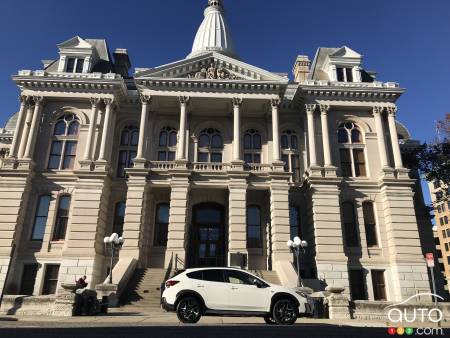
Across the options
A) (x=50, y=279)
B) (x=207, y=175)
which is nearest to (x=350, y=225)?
(x=207, y=175)

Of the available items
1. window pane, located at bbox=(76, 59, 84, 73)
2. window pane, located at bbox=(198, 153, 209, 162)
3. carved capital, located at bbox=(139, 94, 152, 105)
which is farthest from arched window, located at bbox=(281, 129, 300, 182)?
window pane, located at bbox=(76, 59, 84, 73)

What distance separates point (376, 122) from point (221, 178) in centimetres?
1418

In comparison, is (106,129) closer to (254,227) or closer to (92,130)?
(92,130)

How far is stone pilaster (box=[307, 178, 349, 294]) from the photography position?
25.2 metres

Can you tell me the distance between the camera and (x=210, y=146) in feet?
101

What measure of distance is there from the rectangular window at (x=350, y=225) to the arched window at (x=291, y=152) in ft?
15.0

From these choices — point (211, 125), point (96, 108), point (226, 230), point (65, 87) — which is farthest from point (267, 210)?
point (65, 87)

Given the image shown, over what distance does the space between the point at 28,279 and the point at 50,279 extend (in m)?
1.54

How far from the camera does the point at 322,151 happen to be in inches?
1160

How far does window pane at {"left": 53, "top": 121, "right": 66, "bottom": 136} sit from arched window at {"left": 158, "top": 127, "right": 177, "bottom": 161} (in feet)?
25.7

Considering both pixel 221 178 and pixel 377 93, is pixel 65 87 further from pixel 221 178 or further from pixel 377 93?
pixel 377 93

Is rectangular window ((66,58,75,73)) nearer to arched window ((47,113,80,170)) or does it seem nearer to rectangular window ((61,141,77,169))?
arched window ((47,113,80,170))

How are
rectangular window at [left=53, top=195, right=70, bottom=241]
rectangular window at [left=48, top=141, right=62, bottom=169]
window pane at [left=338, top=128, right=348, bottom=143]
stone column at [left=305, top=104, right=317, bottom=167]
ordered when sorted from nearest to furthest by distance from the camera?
rectangular window at [left=53, top=195, right=70, bottom=241] → rectangular window at [left=48, top=141, right=62, bottom=169] → stone column at [left=305, top=104, right=317, bottom=167] → window pane at [left=338, top=128, right=348, bottom=143]

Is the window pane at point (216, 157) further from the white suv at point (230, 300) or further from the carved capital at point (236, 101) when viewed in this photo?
the white suv at point (230, 300)
